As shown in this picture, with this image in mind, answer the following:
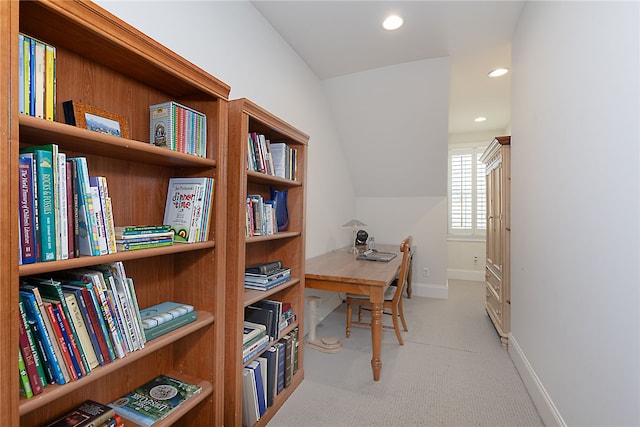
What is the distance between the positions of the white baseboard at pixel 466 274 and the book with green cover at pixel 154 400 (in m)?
5.07

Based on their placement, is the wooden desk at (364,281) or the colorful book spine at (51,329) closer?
the colorful book spine at (51,329)

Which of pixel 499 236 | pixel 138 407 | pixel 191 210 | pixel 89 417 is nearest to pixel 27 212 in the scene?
pixel 191 210

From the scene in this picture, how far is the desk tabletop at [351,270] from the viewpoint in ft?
7.04

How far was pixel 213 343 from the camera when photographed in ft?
4.49

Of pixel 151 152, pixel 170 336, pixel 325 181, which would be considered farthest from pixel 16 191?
pixel 325 181

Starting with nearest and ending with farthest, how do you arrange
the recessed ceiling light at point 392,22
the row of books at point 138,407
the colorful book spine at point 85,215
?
1. the colorful book spine at point 85,215
2. the row of books at point 138,407
3. the recessed ceiling light at point 392,22

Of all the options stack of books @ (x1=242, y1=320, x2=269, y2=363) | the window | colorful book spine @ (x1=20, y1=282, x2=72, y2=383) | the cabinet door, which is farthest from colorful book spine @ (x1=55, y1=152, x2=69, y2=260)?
the window

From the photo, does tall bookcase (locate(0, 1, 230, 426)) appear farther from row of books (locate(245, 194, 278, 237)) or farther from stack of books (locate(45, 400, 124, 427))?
row of books (locate(245, 194, 278, 237))

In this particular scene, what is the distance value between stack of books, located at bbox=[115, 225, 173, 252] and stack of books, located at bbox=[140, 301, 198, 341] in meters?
0.29

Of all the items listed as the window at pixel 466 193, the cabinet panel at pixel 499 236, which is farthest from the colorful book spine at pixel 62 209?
the window at pixel 466 193

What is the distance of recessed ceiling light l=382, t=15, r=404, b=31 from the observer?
2237 mm

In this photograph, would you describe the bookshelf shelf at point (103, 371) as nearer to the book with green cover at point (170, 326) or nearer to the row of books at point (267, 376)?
the book with green cover at point (170, 326)

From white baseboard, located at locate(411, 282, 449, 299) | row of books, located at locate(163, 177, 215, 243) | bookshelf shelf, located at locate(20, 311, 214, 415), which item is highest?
row of books, located at locate(163, 177, 215, 243)

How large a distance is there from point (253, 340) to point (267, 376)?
278 millimetres
